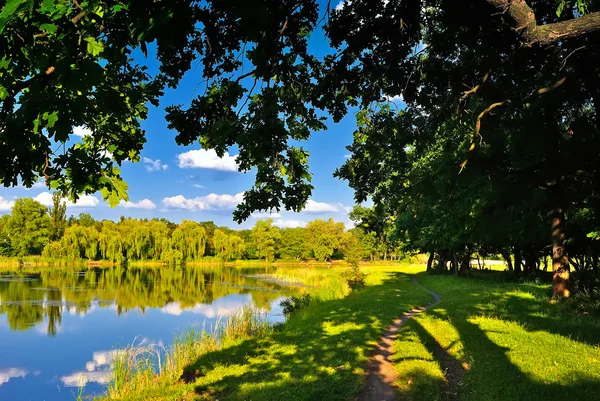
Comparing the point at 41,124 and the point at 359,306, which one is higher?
the point at 41,124

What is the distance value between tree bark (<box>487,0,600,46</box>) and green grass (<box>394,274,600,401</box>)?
4887 millimetres

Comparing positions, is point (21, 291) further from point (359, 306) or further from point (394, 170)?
point (394, 170)

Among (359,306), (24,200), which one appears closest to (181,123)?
(359,306)

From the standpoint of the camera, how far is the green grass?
6.10 meters

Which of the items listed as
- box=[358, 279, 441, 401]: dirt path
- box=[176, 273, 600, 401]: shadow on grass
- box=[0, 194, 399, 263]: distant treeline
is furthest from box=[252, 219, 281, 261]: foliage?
box=[358, 279, 441, 401]: dirt path

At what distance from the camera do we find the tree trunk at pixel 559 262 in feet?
45.3

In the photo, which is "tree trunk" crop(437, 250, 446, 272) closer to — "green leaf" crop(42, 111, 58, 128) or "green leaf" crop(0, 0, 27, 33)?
"green leaf" crop(42, 111, 58, 128)

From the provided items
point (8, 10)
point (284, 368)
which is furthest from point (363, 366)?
point (8, 10)

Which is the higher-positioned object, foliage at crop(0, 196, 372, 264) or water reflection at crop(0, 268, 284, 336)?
foliage at crop(0, 196, 372, 264)

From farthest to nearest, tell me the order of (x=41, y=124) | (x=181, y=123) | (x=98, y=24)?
1. (x=181, y=123)
2. (x=41, y=124)
3. (x=98, y=24)

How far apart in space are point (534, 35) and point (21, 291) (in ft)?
109

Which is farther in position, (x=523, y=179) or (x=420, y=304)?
(x=420, y=304)

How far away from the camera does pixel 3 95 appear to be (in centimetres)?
326

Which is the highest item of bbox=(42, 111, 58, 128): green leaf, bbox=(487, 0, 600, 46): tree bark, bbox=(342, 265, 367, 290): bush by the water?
bbox=(487, 0, 600, 46): tree bark
